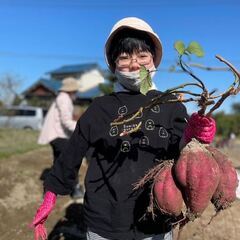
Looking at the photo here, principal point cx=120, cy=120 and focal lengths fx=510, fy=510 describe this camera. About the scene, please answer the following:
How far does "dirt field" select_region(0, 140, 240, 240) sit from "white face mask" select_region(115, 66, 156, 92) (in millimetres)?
1169

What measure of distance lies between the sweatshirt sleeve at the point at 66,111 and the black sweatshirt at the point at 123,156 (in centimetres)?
400

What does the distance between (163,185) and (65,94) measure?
509 centimetres

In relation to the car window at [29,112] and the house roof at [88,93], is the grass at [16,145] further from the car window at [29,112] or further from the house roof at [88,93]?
the house roof at [88,93]

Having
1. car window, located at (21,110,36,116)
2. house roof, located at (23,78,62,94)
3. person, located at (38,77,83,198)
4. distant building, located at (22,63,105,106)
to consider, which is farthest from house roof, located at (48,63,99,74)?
person, located at (38,77,83,198)

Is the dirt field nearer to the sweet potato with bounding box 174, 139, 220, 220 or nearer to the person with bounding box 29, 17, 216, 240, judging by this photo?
the person with bounding box 29, 17, 216, 240

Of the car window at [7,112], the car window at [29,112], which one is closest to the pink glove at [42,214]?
the car window at [7,112]

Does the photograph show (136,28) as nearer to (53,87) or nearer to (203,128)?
(203,128)

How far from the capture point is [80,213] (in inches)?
244

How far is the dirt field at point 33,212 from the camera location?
5.04m

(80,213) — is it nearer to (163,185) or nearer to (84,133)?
(84,133)

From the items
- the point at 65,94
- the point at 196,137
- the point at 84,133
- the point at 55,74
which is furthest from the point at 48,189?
the point at 55,74

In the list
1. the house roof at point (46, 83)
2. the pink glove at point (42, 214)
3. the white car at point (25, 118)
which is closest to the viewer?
the pink glove at point (42, 214)

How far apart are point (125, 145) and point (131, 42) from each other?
0.58m

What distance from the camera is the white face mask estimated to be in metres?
2.73
